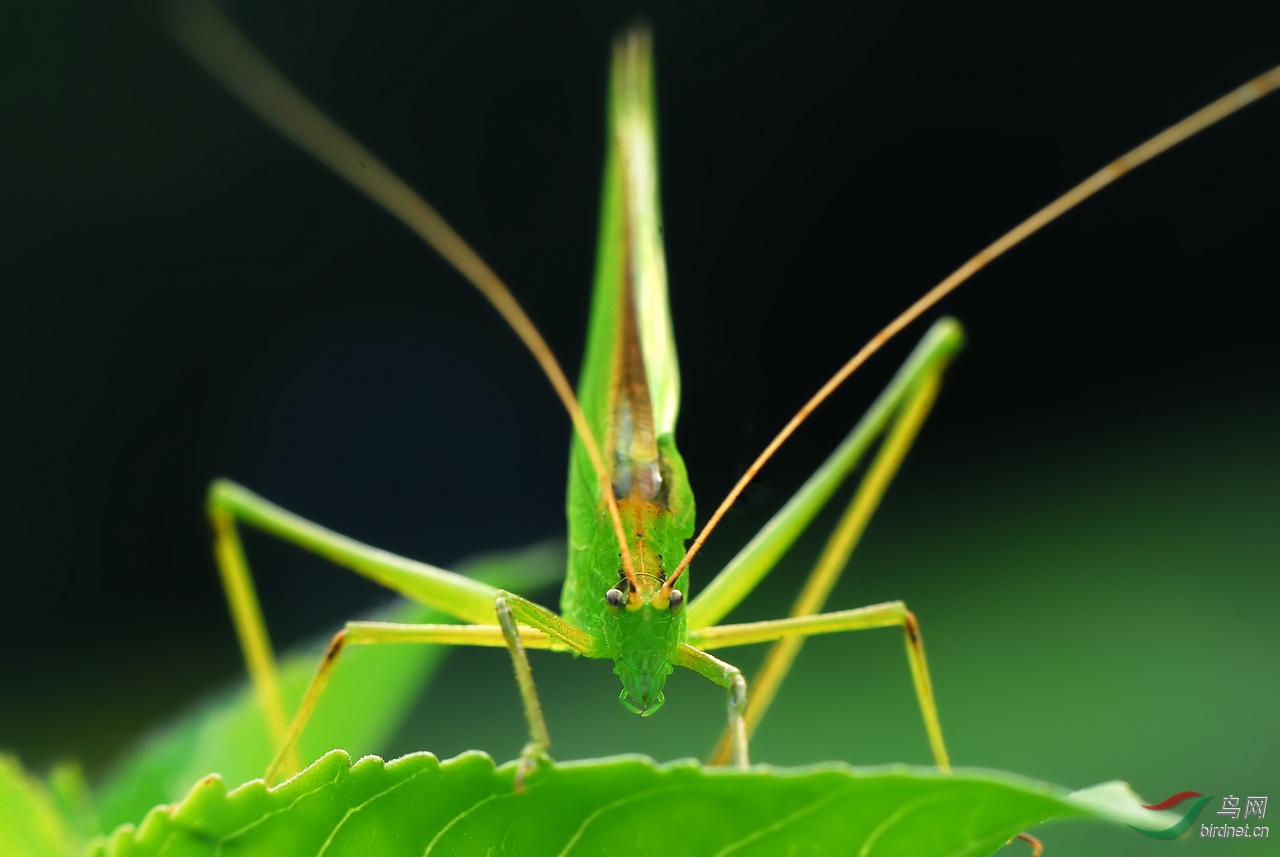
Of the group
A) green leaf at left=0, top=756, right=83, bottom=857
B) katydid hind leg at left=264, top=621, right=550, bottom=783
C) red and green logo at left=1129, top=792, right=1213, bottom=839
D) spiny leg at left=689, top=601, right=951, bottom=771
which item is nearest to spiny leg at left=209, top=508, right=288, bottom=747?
katydid hind leg at left=264, top=621, right=550, bottom=783

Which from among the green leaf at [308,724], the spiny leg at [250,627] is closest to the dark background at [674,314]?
the green leaf at [308,724]

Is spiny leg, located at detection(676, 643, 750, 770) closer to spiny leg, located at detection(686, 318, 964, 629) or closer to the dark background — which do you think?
spiny leg, located at detection(686, 318, 964, 629)

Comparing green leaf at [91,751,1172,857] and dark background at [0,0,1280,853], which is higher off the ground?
dark background at [0,0,1280,853]

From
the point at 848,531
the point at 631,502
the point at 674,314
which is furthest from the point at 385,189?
the point at 674,314

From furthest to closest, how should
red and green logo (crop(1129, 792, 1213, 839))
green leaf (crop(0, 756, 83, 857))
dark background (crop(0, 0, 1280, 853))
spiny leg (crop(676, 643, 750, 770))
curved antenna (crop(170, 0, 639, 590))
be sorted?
1. dark background (crop(0, 0, 1280, 853))
2. curved antenna (crop(170, 0, 639, 590))
3. spiny leg (crop(676, 643, 750, 770))
4. green leaf (crop(0, 756, 83, 857))
5. red and green logo (crop(1129, 792, 1213, 839))

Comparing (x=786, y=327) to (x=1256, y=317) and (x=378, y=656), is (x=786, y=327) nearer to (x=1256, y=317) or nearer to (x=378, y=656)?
(x=1256, y=317)
